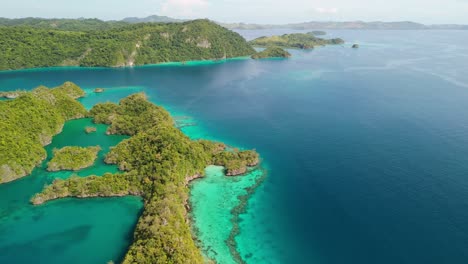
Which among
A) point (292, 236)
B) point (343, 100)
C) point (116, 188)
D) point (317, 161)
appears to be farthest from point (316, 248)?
point (343, 100)

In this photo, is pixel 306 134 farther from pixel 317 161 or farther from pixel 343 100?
pixel 343 100

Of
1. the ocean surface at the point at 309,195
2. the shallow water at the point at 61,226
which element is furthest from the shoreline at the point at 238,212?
the shallow water at the point at 61,226

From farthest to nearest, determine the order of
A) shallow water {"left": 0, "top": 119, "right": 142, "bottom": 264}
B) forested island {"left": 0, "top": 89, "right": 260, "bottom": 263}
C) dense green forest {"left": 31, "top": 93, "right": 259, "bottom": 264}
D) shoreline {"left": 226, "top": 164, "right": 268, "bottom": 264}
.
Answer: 1. shoreline {"left": 226, "top": 164, "right": 268, "bottom": 264}
2. shallow water {"left": 0, "top": 119, "right": 142, "bottom": 264}
3. forested island {"left": 0, "top": 89, "right": 260, "bottom": 263}
4. dense green forest {"left": 31, "top": 93, "right": 259, "bottom": 264}

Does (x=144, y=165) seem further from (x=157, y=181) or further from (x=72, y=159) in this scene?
(x=72, y=159)

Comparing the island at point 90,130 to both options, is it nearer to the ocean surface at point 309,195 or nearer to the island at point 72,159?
the ocean surface at point 309,195

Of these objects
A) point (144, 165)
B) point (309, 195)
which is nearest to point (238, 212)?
point (309, 195)

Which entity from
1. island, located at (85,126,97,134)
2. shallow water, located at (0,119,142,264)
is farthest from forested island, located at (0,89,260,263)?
island, located at (85,126,97,134)

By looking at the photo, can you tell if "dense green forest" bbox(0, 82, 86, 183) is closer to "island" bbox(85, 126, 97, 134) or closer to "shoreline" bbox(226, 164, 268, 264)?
"island" bbox(85, 126, 97, 134)
